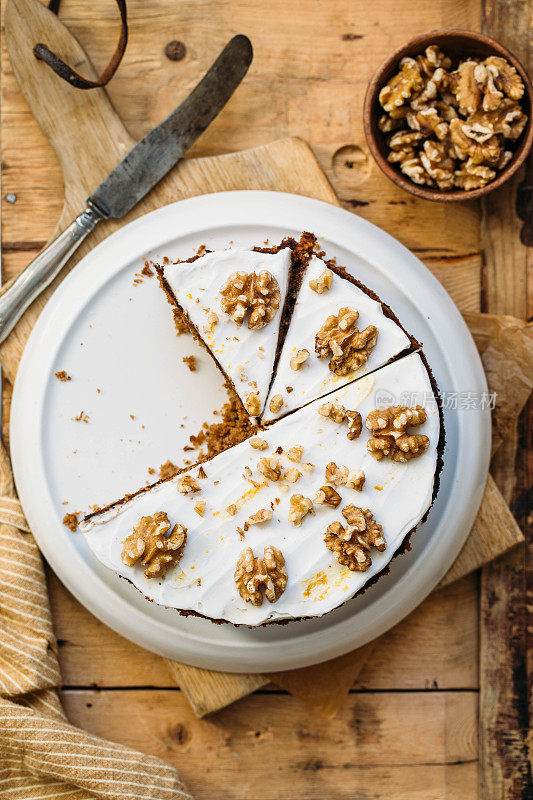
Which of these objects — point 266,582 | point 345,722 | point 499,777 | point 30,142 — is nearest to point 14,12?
point 30,142

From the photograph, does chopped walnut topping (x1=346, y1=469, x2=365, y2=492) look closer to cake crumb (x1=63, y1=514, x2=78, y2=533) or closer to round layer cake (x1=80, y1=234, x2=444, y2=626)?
round layer cake (x1=80, y1=234, x2=444, y2=626)

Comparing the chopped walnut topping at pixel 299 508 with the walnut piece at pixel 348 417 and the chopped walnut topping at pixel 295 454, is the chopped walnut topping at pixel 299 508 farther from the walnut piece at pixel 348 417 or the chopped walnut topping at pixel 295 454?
the walnut piece at pixel 348 417

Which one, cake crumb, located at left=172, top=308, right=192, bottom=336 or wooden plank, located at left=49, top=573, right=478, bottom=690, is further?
wooden plank, located at left=49, top=573, right=478, bottom=690

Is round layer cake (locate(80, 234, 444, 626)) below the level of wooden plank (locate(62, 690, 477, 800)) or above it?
above

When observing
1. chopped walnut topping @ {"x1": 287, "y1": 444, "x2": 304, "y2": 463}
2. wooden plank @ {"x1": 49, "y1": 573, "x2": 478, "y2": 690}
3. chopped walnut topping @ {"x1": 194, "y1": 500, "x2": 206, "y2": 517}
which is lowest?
wooden plank @ {"x1": 49, "y1": 573, "x2": 478, "y2": 690}

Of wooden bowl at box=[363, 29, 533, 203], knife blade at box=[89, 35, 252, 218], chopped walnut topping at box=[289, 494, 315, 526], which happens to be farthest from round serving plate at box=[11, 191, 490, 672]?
chopped walnut topping at box=[289, 494, 315, 526]

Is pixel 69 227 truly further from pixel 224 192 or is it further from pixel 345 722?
pixel 345 722

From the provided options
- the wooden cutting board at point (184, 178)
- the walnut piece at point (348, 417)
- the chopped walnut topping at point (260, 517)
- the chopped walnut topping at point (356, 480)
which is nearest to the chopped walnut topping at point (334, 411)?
the walnut piece at point (348, 417)
